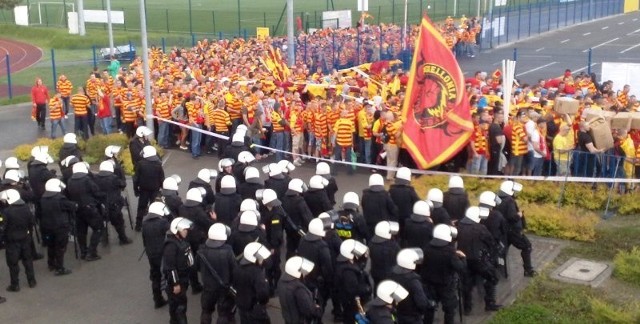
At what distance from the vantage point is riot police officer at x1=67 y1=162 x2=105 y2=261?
13719 millimetres

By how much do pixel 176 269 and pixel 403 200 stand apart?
3843mm

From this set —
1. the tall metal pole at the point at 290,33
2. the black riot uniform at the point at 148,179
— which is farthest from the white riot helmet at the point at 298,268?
the tall metal pole at the point at 290,33

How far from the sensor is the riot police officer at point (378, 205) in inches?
499

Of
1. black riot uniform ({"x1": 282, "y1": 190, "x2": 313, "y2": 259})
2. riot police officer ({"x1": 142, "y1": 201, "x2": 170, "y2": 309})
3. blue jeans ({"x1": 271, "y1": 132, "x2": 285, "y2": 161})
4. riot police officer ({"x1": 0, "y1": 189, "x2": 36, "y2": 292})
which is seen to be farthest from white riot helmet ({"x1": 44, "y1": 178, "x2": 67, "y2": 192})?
blue jeans ({"x1": 271, "y1": 132, "x2": 285, "y2": 161})

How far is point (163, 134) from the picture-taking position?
2175 cm

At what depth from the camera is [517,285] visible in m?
12.3

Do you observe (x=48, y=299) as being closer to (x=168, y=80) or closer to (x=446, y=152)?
(x=446, y=152)

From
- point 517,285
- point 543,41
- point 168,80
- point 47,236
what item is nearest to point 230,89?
point 168,80

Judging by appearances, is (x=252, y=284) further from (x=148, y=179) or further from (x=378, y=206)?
(x=148, y=179)

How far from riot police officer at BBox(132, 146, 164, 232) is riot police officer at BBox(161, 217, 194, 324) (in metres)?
4.20

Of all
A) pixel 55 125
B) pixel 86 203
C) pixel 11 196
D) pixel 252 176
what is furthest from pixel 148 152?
pixel 55 125

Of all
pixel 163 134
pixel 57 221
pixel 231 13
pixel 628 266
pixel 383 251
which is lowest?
pixel 628 266

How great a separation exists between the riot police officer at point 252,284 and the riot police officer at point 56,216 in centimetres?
408

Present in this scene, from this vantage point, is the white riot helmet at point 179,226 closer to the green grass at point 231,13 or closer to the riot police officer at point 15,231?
the riot police officer at point 15,231
